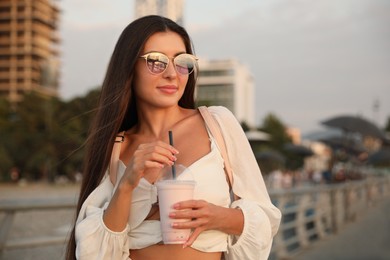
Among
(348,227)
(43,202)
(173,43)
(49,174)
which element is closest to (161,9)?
(43,202)

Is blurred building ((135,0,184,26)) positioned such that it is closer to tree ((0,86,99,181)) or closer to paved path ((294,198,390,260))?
paved path ((294,198,390,260))

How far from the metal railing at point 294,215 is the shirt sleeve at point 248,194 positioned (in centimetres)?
127

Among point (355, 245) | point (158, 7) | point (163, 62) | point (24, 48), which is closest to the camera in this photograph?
point (163, 62)

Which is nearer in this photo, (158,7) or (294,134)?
(158,7)

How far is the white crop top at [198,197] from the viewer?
1.93m

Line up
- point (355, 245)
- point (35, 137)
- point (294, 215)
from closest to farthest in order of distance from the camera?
point (294, 215) → point (355, 245) → point (35, 137)

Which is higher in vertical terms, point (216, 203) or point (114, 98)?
point (114, 98)

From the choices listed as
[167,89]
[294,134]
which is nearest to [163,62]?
[167,89]

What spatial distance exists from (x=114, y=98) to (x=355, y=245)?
30.6ft

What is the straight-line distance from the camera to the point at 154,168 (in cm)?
184

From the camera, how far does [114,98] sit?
6.85 feet

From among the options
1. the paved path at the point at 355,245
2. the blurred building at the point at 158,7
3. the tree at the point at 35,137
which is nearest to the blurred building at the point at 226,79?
the tree at the point at 35,137

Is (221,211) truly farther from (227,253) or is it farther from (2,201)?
(2,201)

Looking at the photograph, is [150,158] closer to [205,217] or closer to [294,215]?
[205,217]
